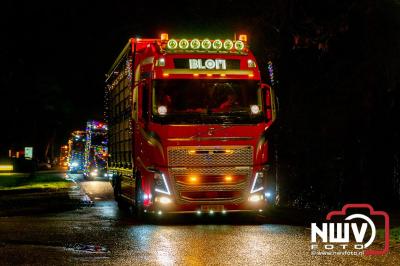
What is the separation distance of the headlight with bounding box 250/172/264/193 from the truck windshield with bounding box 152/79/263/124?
1220mm

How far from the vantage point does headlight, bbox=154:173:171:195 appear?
51.4ft

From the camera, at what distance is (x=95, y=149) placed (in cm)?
4278

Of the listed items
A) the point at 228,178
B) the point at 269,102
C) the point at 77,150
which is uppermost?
the point at 77,150

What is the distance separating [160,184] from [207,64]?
294 cm

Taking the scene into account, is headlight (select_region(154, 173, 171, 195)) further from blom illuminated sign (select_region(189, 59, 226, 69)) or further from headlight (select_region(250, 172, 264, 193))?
blom illuminated sign (select_region(189, 59, 226, 69))

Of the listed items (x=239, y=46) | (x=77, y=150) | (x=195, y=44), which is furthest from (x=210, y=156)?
(x=77, y=150)

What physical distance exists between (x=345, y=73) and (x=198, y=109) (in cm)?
630

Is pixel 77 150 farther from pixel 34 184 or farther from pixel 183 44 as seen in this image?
pixel 183 44

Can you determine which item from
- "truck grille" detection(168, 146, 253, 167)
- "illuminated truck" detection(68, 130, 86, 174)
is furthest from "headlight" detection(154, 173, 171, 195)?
"illuminated truck" detection(68, 130, 86, 174)

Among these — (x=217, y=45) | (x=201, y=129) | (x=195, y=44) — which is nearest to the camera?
(x=201, y=129)

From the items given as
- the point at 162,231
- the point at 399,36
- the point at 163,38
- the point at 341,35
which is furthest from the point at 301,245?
the point at 341,35

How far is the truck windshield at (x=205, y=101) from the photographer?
15.7 meters

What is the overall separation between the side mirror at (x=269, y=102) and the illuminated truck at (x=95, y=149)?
26199mm

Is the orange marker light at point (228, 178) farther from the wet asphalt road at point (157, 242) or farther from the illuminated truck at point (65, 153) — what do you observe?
the illuminated truck at point (65, 153)
